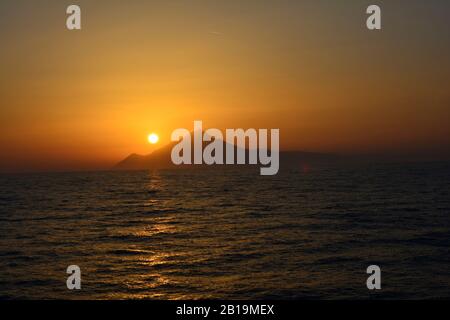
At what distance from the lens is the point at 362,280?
21.4 m

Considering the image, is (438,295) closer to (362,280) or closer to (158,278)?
(362,280)

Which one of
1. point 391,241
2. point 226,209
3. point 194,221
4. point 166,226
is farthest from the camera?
point 226,209

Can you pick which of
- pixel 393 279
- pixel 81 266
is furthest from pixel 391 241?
pixel 81 266

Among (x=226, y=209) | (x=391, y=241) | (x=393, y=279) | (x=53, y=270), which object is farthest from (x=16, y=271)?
(x=226, y=209)

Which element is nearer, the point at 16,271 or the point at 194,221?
the point at 16,271

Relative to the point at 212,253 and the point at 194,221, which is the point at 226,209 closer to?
the point at 194,221

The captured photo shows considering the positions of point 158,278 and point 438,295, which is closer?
point 438,295

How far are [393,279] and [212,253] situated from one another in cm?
1106

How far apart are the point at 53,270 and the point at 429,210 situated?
3926 cm

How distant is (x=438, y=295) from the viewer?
18.9 m
